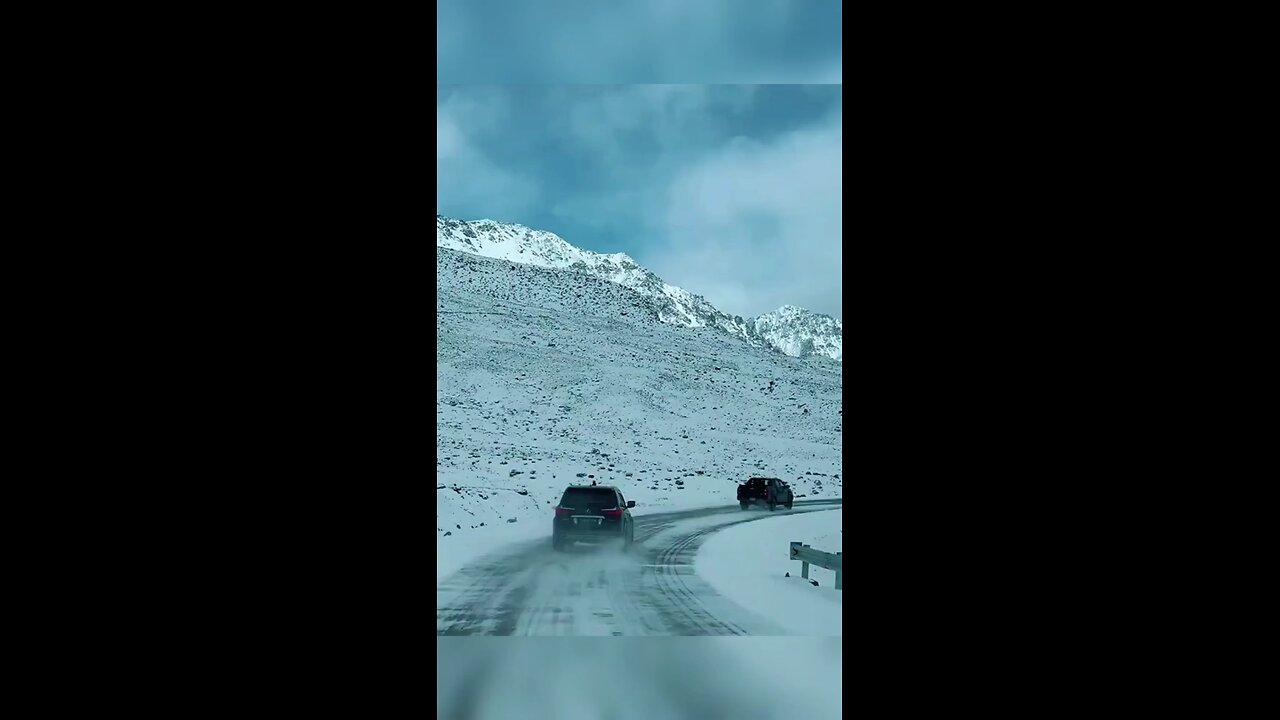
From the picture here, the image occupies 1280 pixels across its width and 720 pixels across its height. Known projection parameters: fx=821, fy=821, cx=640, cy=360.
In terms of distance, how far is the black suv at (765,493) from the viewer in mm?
23031

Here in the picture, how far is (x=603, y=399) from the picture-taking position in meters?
48.3

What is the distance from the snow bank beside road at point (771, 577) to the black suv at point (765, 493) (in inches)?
148

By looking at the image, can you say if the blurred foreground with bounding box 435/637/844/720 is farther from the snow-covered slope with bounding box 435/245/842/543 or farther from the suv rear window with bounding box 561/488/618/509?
the snow-covered slope with bounding box 435/245/842/543

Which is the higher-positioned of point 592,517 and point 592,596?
point 592,517

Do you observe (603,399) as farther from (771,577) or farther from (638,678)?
(638,678)

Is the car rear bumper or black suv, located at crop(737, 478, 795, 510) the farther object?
black suv, located at crop(737, 478, 795, 510)

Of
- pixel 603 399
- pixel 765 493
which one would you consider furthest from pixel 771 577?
pixel 603 399

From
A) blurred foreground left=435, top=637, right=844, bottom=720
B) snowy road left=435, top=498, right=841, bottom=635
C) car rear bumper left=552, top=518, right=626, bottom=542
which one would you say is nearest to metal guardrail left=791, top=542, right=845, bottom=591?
snowy road left=435, top=498, right=841, bottom=635

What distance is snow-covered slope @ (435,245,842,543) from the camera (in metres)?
37.6

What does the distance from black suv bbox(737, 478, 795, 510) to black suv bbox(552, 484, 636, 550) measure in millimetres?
11073

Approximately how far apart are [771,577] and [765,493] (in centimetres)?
1232

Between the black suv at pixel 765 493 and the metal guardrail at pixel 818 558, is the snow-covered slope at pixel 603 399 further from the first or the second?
the metal guardrail at pixel 818 558
